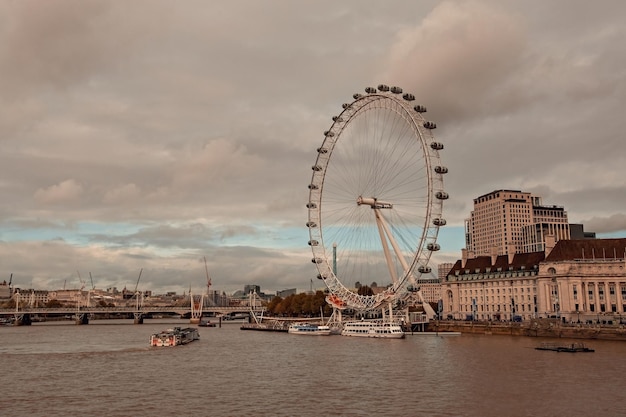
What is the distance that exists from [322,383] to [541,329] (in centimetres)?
4952

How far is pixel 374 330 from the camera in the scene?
8912 cm

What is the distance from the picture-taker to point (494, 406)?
1291 inches

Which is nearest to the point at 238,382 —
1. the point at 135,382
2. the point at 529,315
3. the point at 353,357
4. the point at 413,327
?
the point at 135,382

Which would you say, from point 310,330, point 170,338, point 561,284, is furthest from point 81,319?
point 561,284

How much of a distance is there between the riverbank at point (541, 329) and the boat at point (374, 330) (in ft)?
43.2

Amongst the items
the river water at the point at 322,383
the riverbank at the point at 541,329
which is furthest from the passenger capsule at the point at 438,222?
the riverbank at the point at 541,329

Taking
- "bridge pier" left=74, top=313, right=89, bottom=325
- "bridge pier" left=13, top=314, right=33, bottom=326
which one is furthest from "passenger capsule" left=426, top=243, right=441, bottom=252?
"bridge pier" left=13, top=314, right=33, bottom=326

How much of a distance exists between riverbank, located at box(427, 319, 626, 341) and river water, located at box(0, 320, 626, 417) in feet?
31.6

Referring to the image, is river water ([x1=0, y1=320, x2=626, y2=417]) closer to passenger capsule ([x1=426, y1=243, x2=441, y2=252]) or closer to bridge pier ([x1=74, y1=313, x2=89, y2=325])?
passenger capsule ([x1=426, y1=243, x2=441, y2=252])

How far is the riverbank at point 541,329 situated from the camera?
74500mm

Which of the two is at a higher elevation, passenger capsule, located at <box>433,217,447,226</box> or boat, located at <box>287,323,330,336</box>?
passenger capsule, located at <box>433,217,447,226</box>

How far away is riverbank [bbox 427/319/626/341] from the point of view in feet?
244

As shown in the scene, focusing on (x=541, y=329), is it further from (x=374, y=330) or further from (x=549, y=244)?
(x=549, y=244)

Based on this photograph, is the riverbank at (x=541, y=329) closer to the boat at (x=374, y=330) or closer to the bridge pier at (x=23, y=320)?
the boat at (x=374, y=330)
